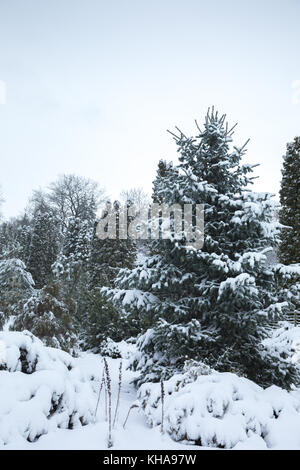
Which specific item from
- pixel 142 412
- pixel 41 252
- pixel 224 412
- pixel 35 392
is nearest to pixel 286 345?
pixel 224 412

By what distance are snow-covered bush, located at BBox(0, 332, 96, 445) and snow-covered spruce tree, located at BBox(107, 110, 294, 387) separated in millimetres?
1744

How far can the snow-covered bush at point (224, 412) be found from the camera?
3422 mm

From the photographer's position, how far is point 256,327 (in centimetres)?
562

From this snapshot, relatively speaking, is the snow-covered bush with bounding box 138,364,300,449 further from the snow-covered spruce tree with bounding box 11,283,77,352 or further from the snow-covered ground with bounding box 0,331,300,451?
the snow-covered spruce tree with bounding box 11,283,77,352

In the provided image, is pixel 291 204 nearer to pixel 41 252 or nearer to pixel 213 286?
pixel 213 286

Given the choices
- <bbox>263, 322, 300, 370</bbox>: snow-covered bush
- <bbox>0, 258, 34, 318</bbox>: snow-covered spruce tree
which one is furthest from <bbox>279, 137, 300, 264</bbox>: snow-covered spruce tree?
<bbox>0, 258, 34, 318</bbox>: snow-covered spruce tree

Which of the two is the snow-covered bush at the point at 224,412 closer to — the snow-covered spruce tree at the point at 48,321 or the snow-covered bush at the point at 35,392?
the snow-covered bush at the point at 35,392

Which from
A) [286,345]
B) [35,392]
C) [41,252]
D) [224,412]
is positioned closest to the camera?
[35,392]

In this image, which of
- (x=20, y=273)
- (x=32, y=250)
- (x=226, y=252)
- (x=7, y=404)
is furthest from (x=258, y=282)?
(x=32, y=250)

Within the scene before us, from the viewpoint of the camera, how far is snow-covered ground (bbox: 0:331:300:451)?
330 centimetres

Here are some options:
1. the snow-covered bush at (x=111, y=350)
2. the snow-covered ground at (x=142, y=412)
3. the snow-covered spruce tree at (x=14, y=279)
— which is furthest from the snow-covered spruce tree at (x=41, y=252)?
the snow-covered ground at (x=142, y=412)

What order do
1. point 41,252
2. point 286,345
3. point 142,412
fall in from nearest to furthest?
point 142,412, point 286,345, point 41,252

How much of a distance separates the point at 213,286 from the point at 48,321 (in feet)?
13.7

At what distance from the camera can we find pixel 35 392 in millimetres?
3617
